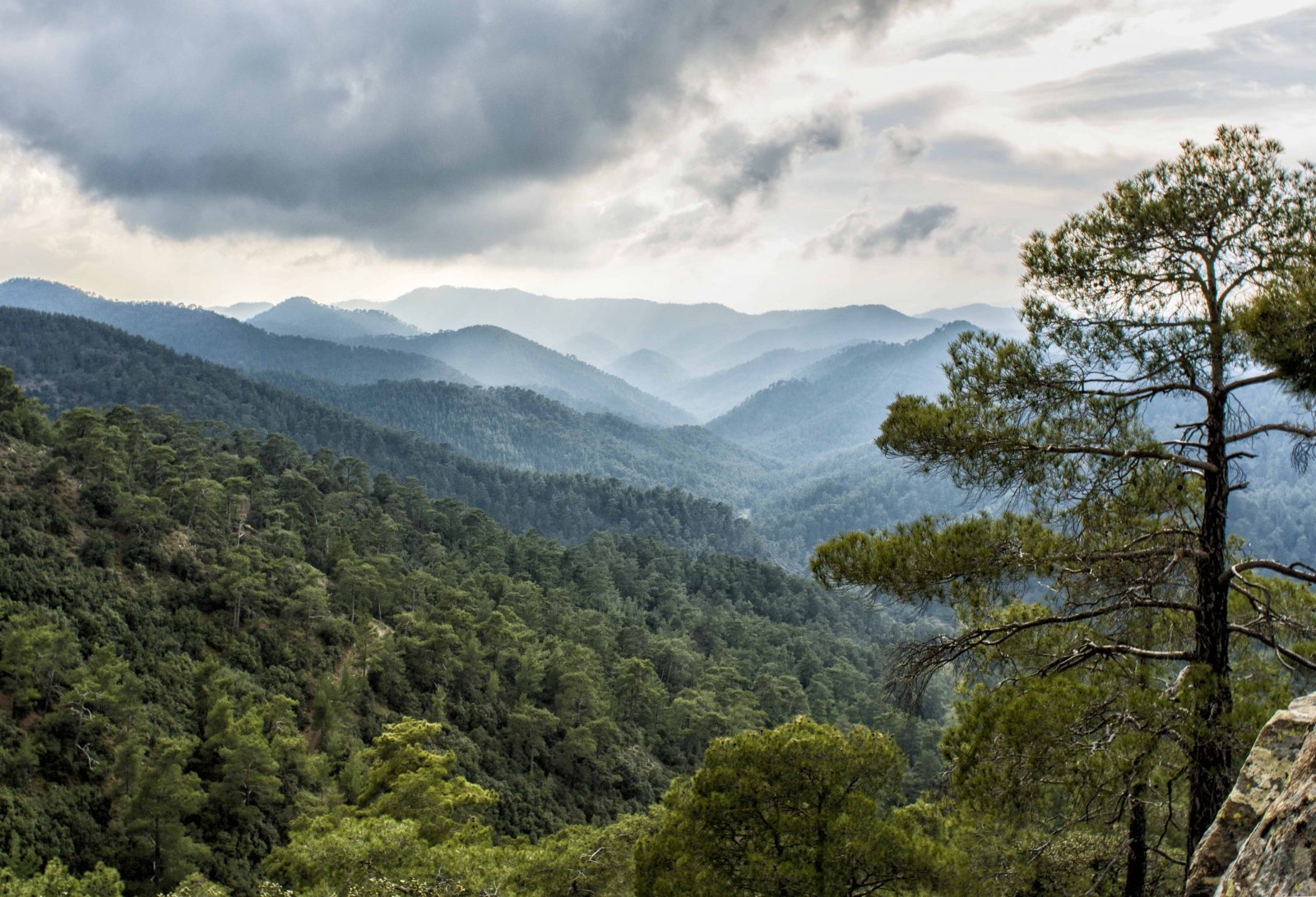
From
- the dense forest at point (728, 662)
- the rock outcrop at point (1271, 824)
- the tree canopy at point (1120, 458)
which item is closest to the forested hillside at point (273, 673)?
the dense forest at point (728, 662)

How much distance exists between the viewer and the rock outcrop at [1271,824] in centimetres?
372

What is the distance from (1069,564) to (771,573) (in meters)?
74.6

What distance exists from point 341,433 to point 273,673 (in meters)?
109

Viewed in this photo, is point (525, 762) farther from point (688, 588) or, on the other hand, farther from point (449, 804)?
point (688, 588)

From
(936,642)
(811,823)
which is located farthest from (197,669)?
(936,642)

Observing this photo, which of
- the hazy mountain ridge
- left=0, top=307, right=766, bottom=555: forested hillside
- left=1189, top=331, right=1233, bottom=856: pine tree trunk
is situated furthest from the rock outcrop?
the hazy mountain ridge

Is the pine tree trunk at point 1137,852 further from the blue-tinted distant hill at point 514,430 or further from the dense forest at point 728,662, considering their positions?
the blue-tinted distant hill at point 514,430

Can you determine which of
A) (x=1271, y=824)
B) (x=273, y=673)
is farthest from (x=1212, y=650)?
(x=273, y=673)

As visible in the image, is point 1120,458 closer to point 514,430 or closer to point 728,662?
point 728,662

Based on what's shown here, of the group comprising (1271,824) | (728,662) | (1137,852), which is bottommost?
(728,662)

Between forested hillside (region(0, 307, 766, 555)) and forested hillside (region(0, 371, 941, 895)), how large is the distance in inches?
2354

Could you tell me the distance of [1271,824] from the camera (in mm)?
4055

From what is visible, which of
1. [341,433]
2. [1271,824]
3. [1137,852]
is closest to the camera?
[1271,824]

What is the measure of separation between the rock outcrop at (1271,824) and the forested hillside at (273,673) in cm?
260
